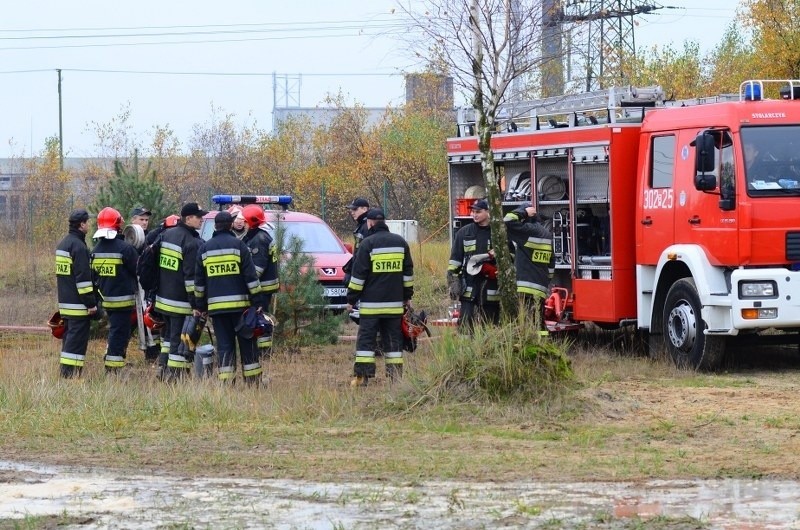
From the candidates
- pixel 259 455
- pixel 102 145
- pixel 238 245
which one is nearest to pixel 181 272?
pixel 238 245

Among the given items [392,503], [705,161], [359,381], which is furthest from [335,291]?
[392,503]

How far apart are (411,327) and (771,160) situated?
150 inches

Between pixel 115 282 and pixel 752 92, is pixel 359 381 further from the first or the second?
pixel 752 92

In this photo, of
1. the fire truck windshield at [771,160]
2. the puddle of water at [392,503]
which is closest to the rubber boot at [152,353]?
the puddle of water at [392,503]

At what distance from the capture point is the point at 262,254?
1253 centimetres

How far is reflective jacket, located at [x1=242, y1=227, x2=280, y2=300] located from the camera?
12.5 metres

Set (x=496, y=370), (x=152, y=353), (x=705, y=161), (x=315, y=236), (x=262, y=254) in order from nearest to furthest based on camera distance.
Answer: (x=496, y=370)
(x=705, y=161)
(x=262, y=254)
(x=152, y=353)
(x=315, y=236)

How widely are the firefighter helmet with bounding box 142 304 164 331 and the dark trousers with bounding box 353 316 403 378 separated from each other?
8.50 ft

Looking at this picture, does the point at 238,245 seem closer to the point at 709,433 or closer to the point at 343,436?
the point at 343,436

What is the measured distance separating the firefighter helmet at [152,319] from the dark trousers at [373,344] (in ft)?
8.50

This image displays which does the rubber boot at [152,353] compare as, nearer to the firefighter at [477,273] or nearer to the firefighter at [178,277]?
the firefighter at [178,277]

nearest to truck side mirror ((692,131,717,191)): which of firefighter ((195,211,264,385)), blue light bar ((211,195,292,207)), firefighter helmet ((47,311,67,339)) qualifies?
firefighter ((195,211,264,385))

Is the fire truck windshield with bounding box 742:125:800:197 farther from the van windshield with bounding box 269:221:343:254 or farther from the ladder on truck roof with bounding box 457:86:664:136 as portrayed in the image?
the van windshield with bounding box 269:221:343:254

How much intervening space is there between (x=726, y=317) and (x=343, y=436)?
4525 millimetres
